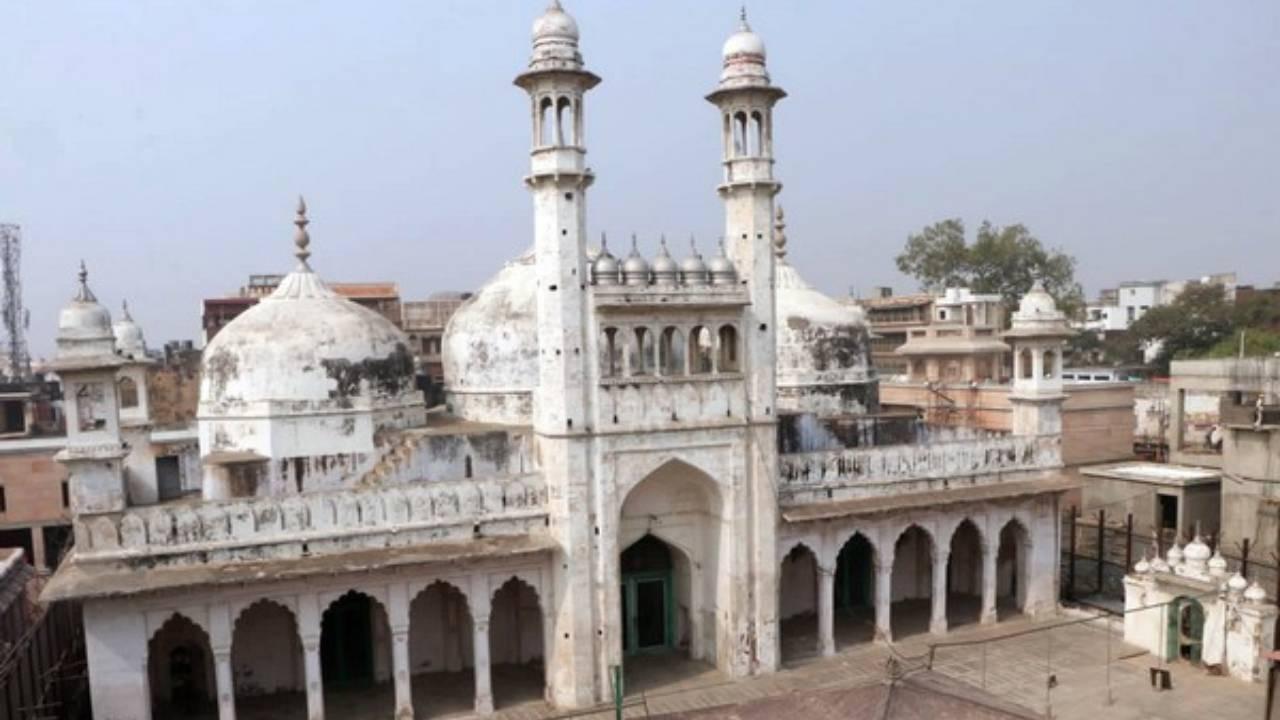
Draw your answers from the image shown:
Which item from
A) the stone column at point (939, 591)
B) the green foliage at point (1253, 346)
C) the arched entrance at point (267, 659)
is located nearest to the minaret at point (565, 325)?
the arched entrance at point (267, 659)

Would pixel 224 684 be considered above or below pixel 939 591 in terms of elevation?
above

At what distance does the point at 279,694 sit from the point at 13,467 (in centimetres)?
1463

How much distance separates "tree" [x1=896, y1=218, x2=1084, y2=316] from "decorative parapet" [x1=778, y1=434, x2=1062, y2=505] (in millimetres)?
30779

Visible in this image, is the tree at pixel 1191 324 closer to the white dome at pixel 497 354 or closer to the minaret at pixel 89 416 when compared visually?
the white dome at pixel 497 354

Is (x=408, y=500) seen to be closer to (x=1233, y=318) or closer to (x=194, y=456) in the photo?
(x=194, y=456)

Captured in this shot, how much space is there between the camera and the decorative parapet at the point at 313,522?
13.9 metres

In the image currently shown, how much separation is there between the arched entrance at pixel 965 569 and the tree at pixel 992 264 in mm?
Answer: 29740

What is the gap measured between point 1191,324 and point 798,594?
3930 centimetres

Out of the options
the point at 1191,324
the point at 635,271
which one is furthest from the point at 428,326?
the point at 1191,324

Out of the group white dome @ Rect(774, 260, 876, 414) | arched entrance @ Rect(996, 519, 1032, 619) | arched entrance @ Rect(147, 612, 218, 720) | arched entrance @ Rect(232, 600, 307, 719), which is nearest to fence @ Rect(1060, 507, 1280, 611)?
arched entrance @ Rect(996, 519, 1032, 619)

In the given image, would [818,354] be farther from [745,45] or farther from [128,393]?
[128,393]

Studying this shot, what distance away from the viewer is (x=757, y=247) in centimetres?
1664

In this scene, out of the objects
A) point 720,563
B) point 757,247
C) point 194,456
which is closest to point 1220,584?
point 720,563

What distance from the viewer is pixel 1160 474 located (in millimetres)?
25422
